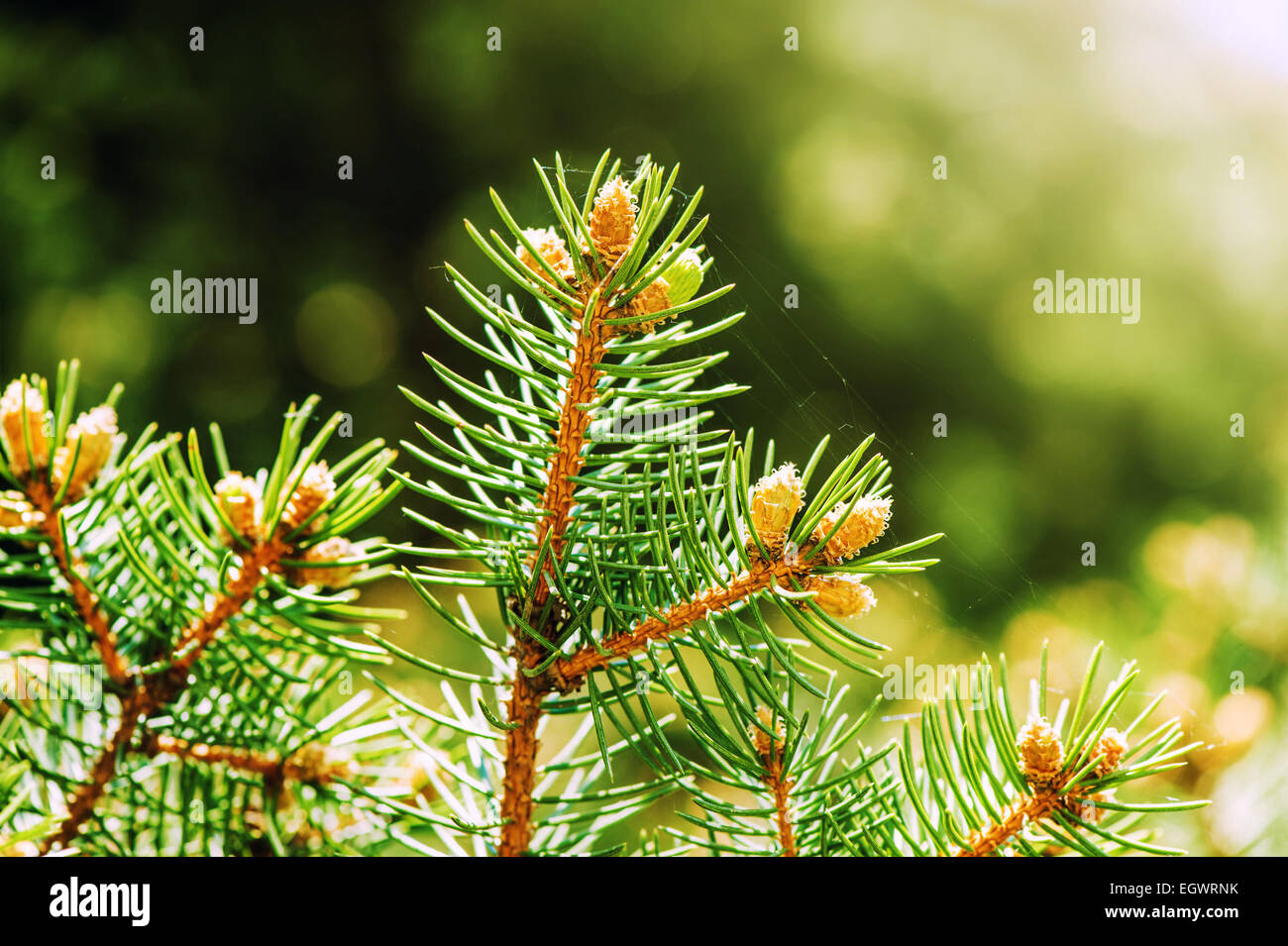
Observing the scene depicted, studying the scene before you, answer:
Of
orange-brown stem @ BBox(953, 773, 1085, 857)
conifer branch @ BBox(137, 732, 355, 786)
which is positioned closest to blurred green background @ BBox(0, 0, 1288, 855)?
conifer branch @ BBox(137, 732, 355, 786)

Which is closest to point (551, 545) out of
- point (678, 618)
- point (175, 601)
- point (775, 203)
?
point (678, 618)

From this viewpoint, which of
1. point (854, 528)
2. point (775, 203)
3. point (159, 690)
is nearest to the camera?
point (854, 528)

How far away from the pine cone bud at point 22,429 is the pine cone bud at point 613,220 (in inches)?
10.3

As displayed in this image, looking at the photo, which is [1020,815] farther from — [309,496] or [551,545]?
→ [309,496]

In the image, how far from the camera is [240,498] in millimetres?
376

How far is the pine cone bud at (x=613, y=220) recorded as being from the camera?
0.30 metres

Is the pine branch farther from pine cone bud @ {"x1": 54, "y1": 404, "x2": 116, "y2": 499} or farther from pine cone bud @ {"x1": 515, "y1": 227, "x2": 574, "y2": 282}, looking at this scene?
pine cone bud @ {"x1": 515, "y1": 227, "x2": 574, "y2": 282}

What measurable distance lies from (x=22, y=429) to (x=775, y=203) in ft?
3.18

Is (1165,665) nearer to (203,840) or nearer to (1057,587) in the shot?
(1057,587)

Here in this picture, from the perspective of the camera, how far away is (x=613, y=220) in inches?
12.0

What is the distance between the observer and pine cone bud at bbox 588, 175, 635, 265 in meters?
0.30

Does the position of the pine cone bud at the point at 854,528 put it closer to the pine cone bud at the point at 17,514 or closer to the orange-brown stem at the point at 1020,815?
the orange-brown stem at the point at 1020,815

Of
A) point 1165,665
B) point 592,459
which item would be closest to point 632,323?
point 592,459

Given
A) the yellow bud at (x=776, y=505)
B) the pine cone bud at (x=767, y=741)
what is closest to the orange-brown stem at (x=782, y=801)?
the pine cone bud at (x=767, y=741)
